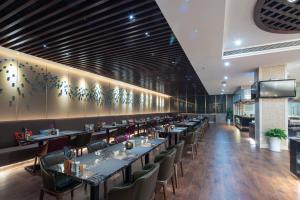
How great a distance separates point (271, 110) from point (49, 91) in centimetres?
876

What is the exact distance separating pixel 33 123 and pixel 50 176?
4.27 metres

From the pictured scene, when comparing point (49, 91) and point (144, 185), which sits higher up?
point (49, 91)

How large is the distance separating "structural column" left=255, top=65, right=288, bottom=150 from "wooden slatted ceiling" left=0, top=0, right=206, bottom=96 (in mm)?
3596

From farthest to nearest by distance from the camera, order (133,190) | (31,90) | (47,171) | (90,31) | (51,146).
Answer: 1. (31,90)
2. (51,146)
3. (90,31)
4. (47,171)
5. (133,190)

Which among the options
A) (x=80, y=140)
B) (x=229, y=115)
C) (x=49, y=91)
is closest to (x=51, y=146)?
(x=80, y=140)

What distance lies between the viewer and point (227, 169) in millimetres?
4410

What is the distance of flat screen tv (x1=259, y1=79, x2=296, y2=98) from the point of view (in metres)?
6.29

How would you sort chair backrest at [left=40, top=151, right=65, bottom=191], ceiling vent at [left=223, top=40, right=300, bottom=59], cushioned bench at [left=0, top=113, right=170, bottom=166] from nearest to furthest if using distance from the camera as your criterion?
chair backrest at [left=40, top=151, right=65, bottom=191], cushioned bench at [left=0, top=113, right=170, bottom=166], ceiling vent at [left=223, top=40, right=300, bottom=59]

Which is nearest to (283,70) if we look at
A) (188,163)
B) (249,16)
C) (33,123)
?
(249,16)

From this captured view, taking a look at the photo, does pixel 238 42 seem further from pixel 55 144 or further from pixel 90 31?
pixel 55 144

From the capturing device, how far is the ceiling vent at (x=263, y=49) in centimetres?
507

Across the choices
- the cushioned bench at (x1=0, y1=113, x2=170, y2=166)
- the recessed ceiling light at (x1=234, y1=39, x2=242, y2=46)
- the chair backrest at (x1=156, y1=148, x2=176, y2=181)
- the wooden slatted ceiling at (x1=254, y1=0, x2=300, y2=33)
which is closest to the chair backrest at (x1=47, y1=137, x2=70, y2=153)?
the cushioned bench at (x1=0, y1=113, x2=170, y2=166)

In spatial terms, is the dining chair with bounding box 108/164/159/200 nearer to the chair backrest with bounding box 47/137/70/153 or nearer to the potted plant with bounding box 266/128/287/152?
the chair backrest with bounding box 47/137/70/153

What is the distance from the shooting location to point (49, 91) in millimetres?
6461
